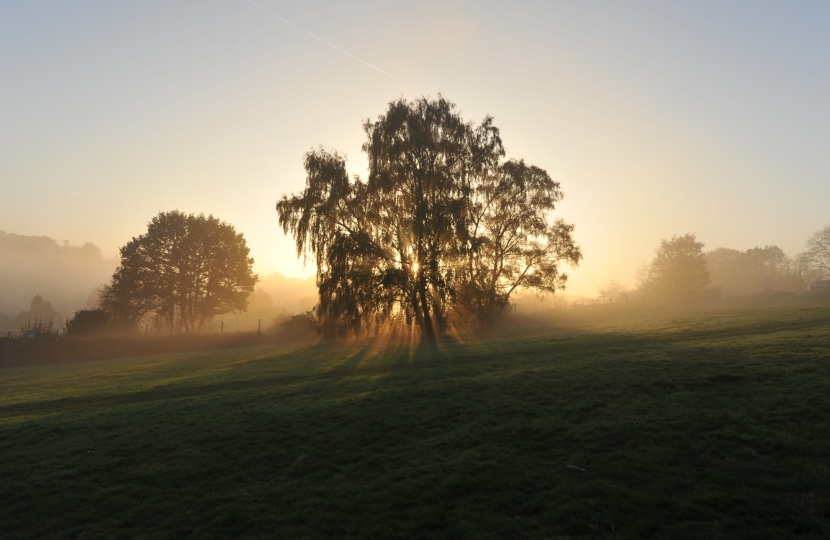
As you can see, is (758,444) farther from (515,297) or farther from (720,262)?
(720,262)

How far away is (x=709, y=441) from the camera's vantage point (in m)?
11.6

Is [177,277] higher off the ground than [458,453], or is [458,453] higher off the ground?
[177,277]

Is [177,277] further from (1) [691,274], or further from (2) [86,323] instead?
(1) [691,274]

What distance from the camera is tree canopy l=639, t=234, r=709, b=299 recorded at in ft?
319

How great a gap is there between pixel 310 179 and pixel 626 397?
33.5 meters

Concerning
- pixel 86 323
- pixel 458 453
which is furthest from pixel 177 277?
pixel 458 453

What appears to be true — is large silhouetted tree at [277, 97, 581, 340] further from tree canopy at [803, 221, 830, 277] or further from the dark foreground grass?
tree canopy at [803, 221, 830, 277]

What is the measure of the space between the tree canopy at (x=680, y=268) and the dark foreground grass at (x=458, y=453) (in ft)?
271

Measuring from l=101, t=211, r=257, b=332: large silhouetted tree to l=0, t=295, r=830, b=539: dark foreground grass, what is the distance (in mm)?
48867

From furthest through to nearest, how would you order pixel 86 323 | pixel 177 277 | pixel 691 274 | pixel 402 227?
pixel 691 274 → pixel 177 277 → pixel 86 323 → pixel 402 227

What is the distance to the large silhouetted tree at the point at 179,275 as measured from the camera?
225 feet

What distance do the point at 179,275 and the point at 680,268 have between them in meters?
89.6

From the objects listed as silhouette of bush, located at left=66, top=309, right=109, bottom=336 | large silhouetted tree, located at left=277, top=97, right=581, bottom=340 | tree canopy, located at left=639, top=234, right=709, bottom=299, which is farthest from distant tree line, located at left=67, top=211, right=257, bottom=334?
tree canopy, located at left=639, top=234, right=709, bottom=299

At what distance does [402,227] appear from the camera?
4231 centimetres
